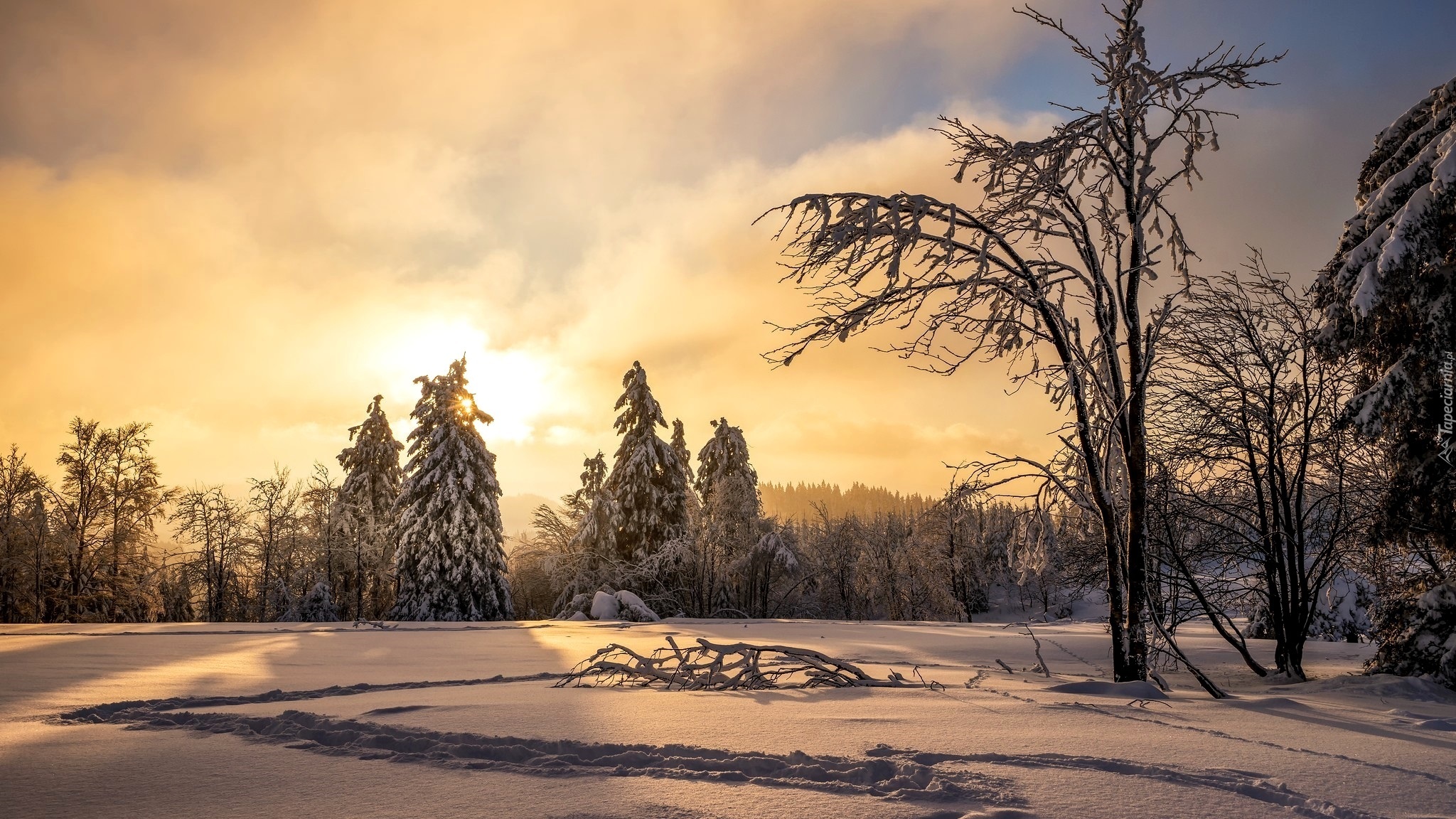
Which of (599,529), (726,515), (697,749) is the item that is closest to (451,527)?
(599,529)

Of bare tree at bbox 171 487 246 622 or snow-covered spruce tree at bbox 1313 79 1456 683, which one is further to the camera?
bare tree at bbox 171 487 246 622

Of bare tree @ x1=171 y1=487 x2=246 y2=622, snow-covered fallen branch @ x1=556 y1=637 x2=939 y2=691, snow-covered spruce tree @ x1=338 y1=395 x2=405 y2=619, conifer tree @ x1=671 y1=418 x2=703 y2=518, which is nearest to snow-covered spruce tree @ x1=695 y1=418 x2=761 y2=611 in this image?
conifer tree @ x1=671 y1=418 x2=703 y2=518

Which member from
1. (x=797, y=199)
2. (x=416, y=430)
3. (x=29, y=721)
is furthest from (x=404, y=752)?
(x=416, y=430)

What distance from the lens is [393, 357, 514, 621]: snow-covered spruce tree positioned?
1152 inches

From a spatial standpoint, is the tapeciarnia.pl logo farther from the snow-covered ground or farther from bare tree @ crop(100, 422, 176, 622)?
bare tree @ crop(100, 422, 176, 622)

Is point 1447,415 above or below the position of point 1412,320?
below

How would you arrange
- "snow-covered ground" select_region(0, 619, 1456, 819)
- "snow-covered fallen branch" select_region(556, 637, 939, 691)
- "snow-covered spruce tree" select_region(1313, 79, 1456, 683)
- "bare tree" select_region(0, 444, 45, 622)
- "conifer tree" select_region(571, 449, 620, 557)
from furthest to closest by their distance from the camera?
"conifer tree" select_region(571, 449, 620, 557)
"bare tree" select_region(0, 444, 45, 622)
"snow-covered spruce tree" select_region(1313, 79, 1456, 683)
"snow-covered fallen branch" select_region(556, 637, 939, 691)
"snow-covered ground" select_region(0, 619, 1456, 819)

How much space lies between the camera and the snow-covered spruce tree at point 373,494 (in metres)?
34.8

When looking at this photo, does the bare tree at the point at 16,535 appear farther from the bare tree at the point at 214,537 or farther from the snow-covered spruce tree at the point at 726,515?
the snow-covered spruce tree at the point at 726,515

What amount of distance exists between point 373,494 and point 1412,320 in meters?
39.4

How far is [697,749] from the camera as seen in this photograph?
3291mm

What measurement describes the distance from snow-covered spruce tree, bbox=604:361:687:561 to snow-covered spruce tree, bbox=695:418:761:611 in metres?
1.99

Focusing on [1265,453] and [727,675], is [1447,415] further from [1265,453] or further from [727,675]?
[727,675]

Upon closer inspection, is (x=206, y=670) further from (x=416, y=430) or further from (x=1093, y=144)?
(x=416, y=430)
